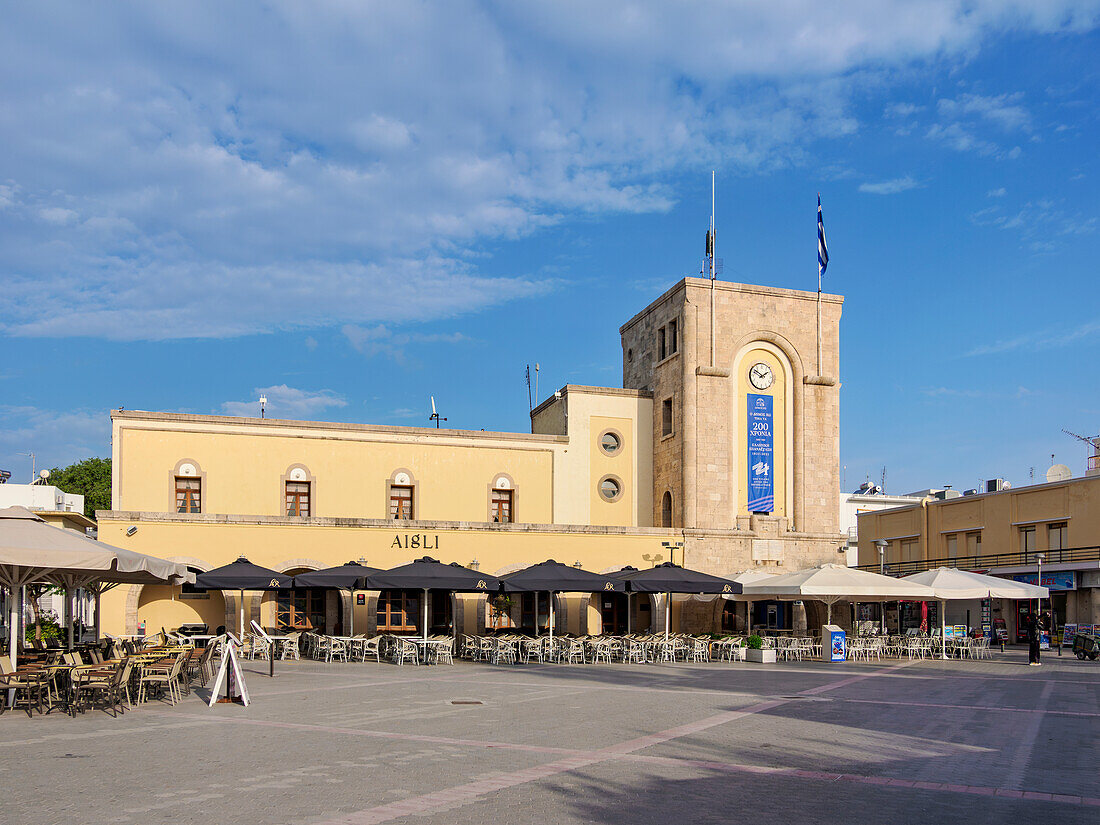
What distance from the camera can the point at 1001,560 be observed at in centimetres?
4431

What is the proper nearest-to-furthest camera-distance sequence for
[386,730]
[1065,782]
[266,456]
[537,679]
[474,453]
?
1. [1065,782]
2. [386,730]
3. [537,679]
4. [266,456]
5. [474,453]

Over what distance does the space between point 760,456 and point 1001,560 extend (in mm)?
14500

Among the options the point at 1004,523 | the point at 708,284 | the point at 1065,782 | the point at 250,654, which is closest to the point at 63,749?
the point at 1065,782

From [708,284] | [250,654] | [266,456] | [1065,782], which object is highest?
[708,284]

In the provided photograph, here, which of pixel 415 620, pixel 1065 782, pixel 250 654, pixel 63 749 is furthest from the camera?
pixel 415 620

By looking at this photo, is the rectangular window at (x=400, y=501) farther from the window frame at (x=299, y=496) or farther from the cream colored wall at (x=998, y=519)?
the cream colored wall at (x=998, y=519)

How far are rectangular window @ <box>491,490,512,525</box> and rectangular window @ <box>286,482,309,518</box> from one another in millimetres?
6394

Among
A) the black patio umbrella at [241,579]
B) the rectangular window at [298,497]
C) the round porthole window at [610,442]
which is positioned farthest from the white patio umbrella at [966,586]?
the rectangular window at [298,497]

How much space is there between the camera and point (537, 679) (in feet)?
67.5

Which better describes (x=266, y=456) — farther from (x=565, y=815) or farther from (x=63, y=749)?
(x=565, y=815)

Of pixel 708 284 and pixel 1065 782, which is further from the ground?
pixel 708 284

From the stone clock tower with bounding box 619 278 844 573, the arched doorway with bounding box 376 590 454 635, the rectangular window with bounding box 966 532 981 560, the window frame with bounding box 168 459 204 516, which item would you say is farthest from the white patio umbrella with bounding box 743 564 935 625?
the rectangular window with bounding box 966 532 981 560

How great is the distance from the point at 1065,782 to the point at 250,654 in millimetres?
21303

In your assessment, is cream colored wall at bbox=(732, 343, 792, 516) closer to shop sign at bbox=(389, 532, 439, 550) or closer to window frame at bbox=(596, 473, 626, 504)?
window frame at bbox=(596, 473, 626, 504)
